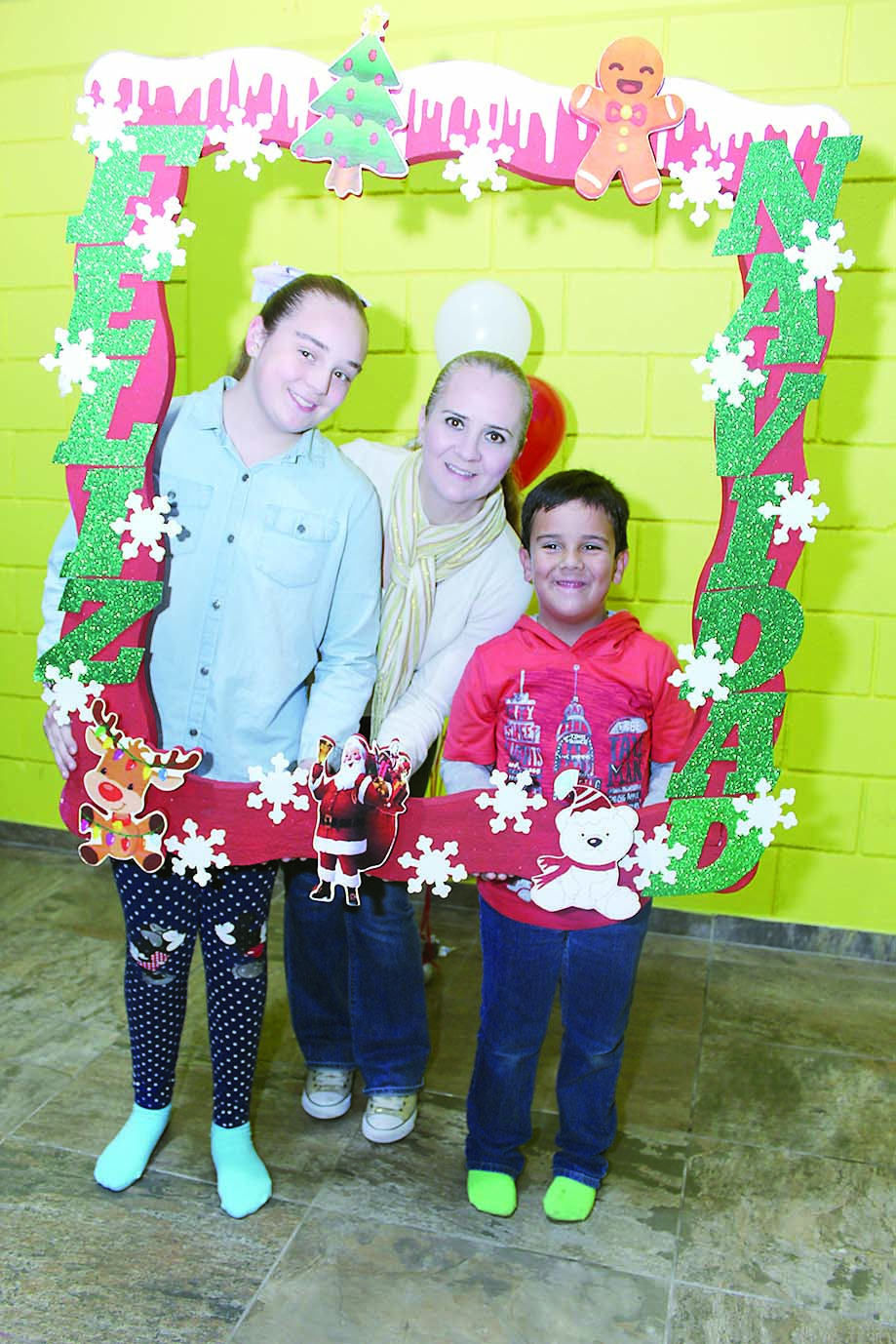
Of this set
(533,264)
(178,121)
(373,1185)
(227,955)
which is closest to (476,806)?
(227,955)

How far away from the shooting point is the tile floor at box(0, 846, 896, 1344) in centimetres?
150

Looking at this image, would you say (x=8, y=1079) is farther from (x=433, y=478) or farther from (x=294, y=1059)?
(x=433, y=478)

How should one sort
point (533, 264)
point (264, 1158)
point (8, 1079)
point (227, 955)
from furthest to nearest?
point (533, 264) → point (8, 1079) → point (264, 1158) → point (227, 955)

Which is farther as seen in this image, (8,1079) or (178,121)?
(8,1079)

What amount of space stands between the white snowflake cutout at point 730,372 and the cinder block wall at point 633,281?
1.05 metres

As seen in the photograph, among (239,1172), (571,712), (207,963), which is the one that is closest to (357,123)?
(571,712)

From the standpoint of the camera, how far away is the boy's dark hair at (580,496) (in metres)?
1.52

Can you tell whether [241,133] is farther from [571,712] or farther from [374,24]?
[571,712]

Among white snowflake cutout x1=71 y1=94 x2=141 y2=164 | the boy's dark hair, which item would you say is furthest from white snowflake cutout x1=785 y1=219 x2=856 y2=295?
white snowflake cutout x1=71 y1=94 x2=141 y2=164

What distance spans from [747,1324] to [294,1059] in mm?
881

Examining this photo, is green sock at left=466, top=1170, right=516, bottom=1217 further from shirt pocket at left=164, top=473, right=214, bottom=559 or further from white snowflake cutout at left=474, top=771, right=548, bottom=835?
shirt pocket at left=164, top=473, right=214, bottom=559

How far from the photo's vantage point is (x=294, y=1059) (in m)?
2.07

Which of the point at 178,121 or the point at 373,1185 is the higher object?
the point at 178,121

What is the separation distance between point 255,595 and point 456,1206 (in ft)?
3.04
